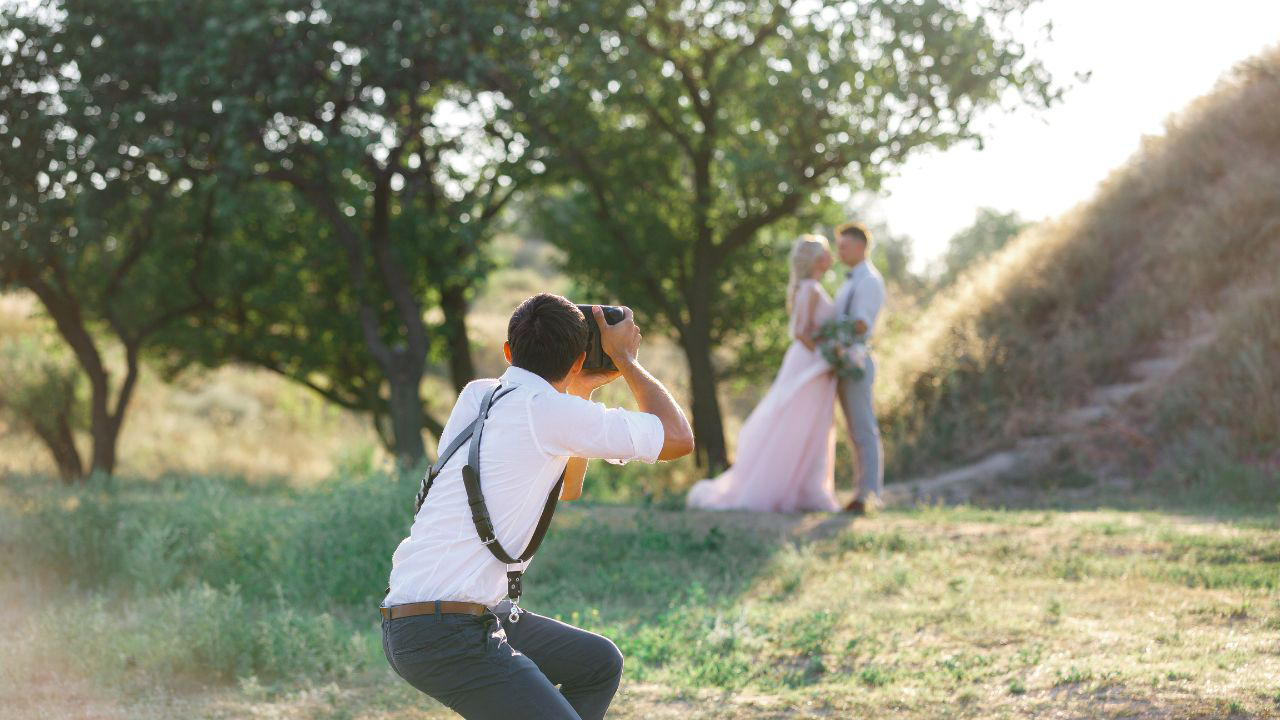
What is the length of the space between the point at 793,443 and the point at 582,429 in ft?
23.0

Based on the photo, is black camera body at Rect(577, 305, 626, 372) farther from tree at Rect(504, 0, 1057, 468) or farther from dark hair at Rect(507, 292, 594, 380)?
tree at Rect(504, 0, 1057, 468)

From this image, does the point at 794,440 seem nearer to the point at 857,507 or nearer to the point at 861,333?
the point at 857,507

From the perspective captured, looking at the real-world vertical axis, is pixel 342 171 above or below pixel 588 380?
above

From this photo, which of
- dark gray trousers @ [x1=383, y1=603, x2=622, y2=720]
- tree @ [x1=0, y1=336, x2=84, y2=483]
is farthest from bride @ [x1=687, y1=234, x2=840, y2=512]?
tree @ [x1=0, y1=336, x2=84, y2=483]

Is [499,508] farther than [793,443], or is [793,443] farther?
[793,443]

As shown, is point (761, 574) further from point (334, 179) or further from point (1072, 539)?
point (334, 179)

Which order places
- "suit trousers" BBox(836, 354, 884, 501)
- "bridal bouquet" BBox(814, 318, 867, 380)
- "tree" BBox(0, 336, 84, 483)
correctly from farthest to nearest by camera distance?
"tree" BBox(0, 336, 84, 483) < "suit trousers" BBox(836, 354, 884, 501) < "bridal bouquet" BBox(814, 318, 867, 380)

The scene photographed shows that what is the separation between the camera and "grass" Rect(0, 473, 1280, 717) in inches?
220

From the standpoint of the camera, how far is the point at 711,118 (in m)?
14.2

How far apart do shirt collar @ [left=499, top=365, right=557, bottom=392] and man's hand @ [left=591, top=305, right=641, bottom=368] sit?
22cm

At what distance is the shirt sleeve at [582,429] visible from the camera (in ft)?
10.7

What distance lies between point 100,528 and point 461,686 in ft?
24.3

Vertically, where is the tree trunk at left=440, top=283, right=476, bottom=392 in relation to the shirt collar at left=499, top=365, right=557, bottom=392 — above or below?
above

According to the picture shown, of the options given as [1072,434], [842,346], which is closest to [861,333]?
[842,346]
